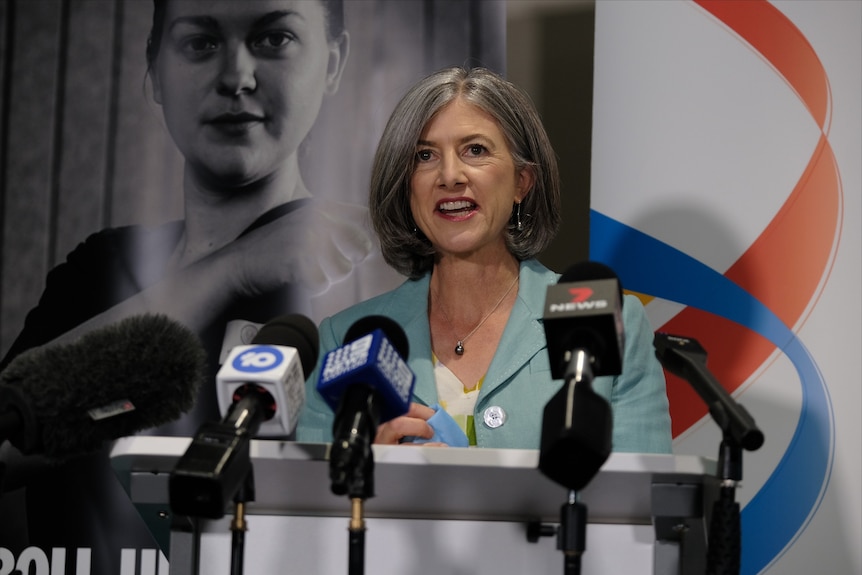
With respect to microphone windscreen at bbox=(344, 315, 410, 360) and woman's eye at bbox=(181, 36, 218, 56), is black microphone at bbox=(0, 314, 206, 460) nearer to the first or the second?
microphone windscreen at bbox=(344, 315, 410, 360)

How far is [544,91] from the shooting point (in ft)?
10.5

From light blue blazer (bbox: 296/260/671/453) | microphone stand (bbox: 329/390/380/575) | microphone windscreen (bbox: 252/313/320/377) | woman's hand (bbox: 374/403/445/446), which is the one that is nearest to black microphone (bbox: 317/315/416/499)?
microphone stand (bbox: 329/390/380/575)

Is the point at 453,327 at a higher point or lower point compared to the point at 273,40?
lower

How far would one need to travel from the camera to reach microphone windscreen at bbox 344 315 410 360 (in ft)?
4.52

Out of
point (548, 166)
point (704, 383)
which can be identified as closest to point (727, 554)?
point (704, 383)

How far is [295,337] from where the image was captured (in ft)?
4.73

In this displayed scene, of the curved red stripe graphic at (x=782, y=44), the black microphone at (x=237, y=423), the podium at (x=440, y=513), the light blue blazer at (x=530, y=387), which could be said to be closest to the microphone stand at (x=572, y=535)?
the podium at (x=440, y=513)

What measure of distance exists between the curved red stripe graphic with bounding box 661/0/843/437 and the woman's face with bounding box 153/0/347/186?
1.30 m

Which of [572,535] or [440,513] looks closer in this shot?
[572,535]

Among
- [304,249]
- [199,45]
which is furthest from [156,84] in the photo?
[304,249]

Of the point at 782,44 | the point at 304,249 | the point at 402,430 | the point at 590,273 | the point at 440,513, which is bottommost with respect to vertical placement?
the point at 440,513

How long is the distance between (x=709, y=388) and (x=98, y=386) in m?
0.81

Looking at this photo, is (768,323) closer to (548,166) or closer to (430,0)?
(548,166)

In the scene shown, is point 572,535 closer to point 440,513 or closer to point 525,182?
point 440,513
